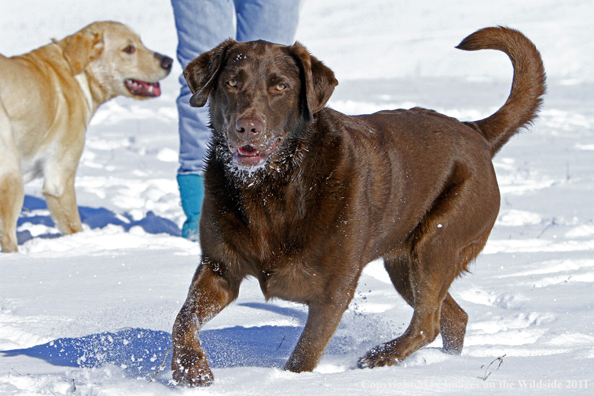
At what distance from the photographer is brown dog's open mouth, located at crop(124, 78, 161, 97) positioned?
19.3ft

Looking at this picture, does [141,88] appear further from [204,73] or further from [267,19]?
[204,73]

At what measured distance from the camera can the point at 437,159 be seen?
2.88 meters

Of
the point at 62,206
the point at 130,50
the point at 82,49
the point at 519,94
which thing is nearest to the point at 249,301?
the point at 519,94

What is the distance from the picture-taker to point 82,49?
215 inches

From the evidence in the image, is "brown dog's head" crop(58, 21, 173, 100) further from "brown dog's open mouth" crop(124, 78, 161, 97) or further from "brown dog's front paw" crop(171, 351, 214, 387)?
"brown dog's front paw" crop(171, 351, 214, 387)

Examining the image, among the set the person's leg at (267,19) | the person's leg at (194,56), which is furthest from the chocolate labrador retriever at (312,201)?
the person's leg at (194,56)

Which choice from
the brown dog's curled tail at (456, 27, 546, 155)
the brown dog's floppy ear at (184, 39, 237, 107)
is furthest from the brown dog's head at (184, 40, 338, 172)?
the brown dog's curled tail at (456, 27, 546, 155)

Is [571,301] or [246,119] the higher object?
[246,119]

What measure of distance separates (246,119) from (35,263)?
2.21 m

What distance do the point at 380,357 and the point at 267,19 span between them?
2466 mm

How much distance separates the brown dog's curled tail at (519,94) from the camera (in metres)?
3.16

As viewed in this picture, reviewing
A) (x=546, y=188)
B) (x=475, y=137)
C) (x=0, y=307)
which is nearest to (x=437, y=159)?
(x=475, y=137)

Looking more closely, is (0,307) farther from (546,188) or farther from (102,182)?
(546,188)

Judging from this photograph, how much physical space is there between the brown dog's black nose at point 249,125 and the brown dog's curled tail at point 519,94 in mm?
1361
